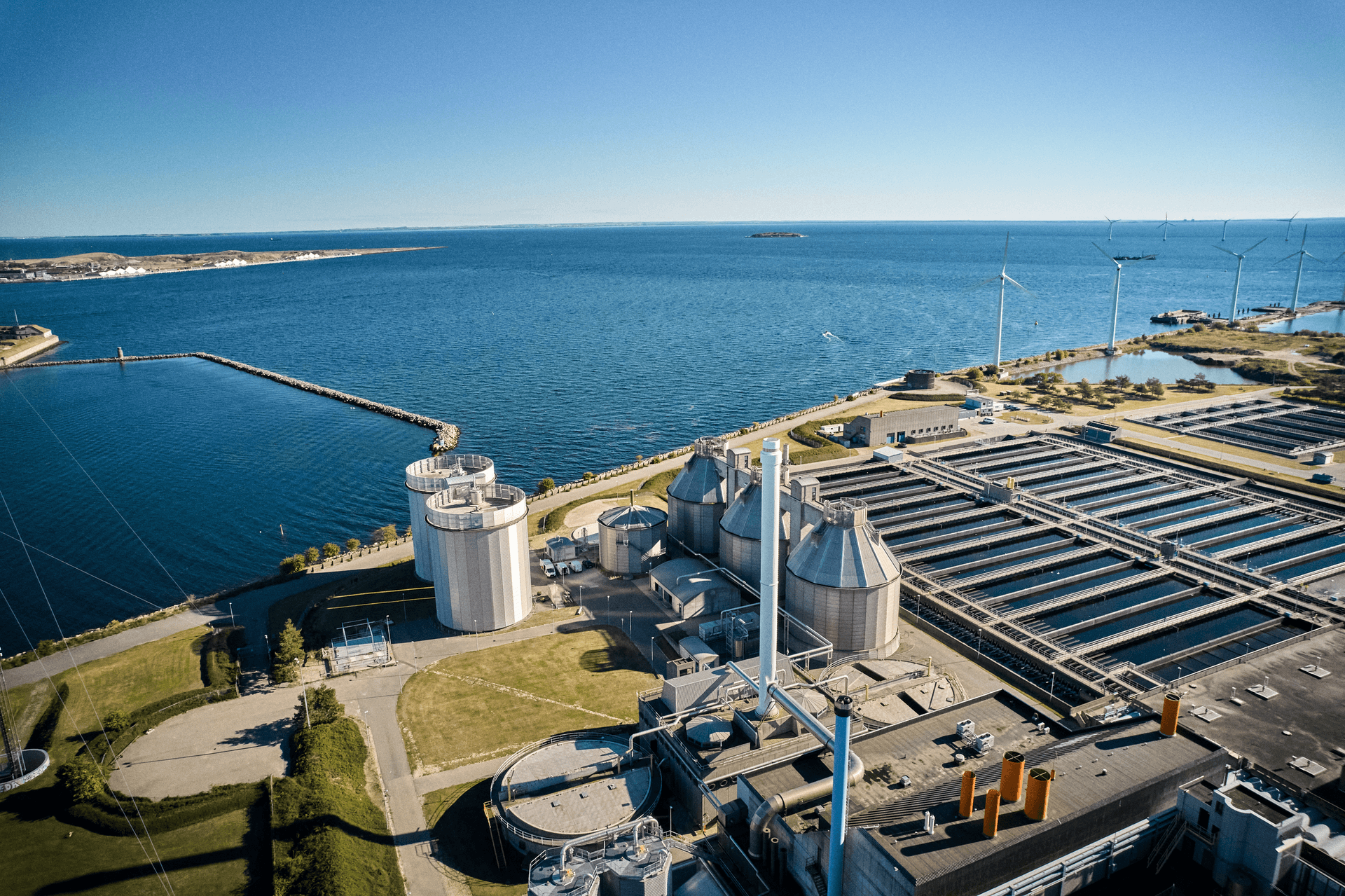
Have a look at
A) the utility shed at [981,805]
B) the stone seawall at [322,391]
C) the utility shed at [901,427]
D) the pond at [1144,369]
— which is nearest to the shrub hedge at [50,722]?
the utility shed at [981,805]

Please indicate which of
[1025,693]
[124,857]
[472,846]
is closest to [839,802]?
[472,846]

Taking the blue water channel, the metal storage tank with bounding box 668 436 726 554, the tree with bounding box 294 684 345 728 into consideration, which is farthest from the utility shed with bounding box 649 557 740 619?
the blue water channel

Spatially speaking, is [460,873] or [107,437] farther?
[107,437]

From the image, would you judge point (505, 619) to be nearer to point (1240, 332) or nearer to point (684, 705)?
point (684, 705)

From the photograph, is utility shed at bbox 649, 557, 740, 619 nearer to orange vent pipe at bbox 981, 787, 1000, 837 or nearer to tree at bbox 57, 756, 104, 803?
orange vent pipe at bbox 981, 787, 1000, 837

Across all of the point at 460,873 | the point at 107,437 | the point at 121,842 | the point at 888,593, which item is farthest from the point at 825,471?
the point at 107,437

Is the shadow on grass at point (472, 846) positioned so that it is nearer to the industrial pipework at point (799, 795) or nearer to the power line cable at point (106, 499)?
the industrial pipework at point (799, 795)
